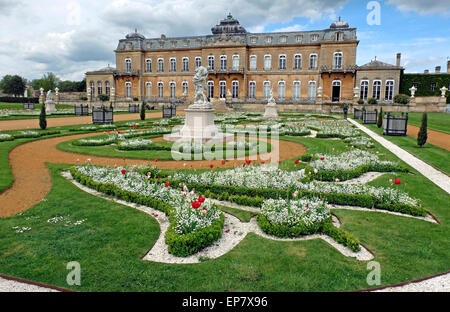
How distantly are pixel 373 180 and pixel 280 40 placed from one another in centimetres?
4355

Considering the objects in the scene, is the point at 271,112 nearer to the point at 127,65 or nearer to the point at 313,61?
the point at 313,61

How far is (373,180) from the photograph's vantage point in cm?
912

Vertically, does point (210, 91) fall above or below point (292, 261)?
above

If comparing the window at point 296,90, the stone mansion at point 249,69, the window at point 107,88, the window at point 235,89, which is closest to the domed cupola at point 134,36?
the stone mansion at point 249,69

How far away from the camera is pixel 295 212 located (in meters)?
5.96

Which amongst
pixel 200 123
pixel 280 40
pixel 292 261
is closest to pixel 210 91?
pixel 280 40

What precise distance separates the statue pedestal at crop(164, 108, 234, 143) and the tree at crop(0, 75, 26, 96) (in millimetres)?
78389

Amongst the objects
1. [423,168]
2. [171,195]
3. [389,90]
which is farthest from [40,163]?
[389,90]

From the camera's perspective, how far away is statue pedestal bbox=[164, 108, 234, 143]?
53.4 ft

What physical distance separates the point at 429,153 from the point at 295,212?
9765mm

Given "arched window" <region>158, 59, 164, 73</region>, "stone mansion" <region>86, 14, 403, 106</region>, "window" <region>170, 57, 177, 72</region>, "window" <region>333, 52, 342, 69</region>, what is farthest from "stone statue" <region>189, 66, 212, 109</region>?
"arched window" <region>158, 59, 164, 73</region>

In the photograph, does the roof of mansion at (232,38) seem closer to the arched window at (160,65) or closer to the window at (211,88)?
the arched window at (160,65)

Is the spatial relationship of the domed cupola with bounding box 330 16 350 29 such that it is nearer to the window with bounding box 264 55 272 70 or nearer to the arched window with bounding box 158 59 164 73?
the window with bounding box 264 55 272 70
